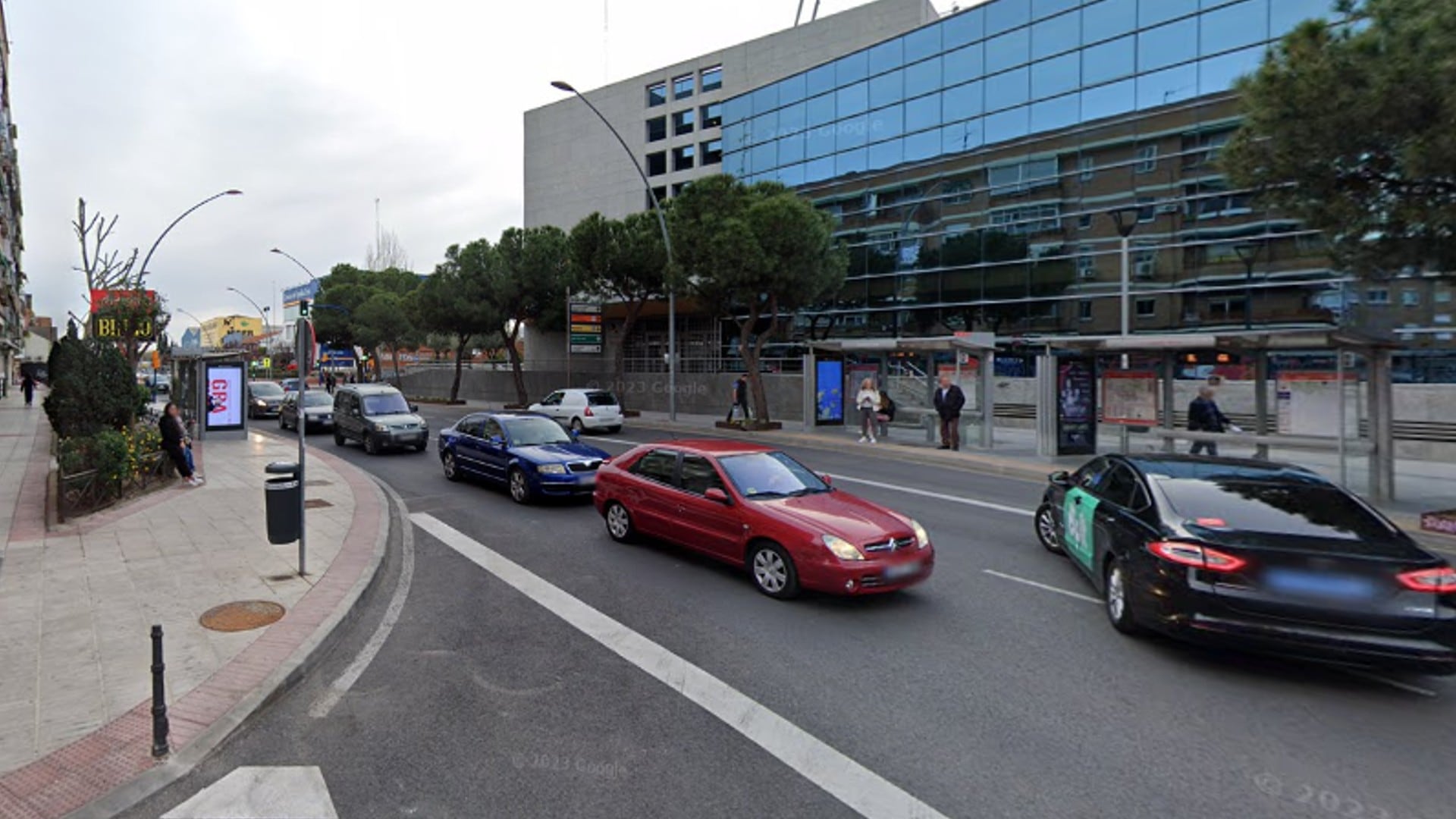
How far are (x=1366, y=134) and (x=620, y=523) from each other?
33.9ft

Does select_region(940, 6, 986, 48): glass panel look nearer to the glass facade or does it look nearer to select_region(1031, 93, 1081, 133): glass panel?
the glass facade

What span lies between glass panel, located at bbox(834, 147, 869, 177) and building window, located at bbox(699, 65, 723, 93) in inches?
598

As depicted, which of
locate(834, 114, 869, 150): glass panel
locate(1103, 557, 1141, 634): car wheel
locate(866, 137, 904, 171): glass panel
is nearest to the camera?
locate(1103, 557, 1141, 634): car wheel

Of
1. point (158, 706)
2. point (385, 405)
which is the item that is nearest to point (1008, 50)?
point (385, 405)

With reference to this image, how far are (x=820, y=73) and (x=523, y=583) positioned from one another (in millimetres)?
33676

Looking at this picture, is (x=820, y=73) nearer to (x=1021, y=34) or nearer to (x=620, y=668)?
(x=1021, y=34)

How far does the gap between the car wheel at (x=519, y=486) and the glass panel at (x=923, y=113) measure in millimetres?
25798

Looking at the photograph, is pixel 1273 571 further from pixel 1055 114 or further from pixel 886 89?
pixel 886 89

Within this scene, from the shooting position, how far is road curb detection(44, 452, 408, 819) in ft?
12.4

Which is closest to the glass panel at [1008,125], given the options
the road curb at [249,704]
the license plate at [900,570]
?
the license plate at [900,570]

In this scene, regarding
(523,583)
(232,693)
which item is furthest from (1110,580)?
(232,693)

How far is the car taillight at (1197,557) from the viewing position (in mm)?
5168

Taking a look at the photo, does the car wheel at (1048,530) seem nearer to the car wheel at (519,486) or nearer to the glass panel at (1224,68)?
the car wheel at (519,486)

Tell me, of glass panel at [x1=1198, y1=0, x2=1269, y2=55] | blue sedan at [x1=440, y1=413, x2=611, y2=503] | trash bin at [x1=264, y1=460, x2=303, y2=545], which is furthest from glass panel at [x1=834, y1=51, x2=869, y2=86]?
trash bin at [x1=264, y1=460, x2=303, y2=545]
